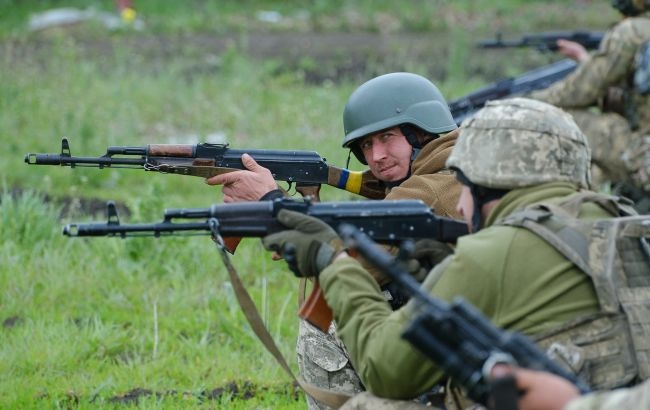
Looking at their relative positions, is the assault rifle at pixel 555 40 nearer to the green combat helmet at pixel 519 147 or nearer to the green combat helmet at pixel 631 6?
the green combat helmet at pixel 631 6

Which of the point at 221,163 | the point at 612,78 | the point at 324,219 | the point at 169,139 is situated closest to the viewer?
the point at 324,219

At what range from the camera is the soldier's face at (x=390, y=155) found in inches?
209

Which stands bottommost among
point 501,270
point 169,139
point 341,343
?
point 169,139

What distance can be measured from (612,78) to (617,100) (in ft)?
0.94

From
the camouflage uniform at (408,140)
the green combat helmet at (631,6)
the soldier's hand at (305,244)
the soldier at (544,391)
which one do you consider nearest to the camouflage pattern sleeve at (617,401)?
the soldier at (544,391)

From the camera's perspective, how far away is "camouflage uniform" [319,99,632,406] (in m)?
3.86

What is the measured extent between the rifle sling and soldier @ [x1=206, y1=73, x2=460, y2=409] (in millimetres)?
266

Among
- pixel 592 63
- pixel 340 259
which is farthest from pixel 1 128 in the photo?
pixel 340 259

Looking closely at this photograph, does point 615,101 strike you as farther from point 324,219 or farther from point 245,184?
point 324,219

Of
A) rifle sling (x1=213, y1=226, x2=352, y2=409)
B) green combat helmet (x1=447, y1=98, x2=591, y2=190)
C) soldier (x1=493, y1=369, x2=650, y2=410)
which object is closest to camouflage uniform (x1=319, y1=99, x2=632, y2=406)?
green combat helmet (x1=447, y1=98, x2=591, y2=190)

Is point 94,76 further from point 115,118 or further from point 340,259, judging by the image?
point 340,259

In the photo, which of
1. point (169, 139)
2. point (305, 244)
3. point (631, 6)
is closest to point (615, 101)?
point (631, 6)

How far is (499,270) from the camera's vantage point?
385cm

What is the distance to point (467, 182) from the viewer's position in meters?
4.18
